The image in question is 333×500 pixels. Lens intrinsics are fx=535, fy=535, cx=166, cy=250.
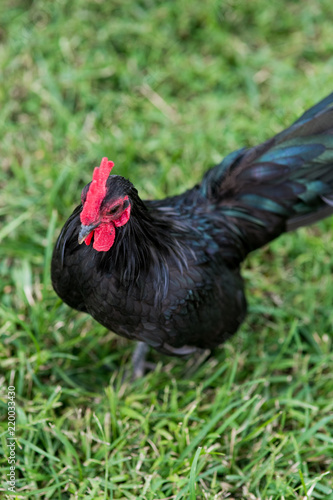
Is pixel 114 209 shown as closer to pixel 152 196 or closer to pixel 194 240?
pixel 194 240

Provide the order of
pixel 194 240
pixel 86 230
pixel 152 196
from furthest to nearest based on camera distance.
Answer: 1. pixel 152 196
2. pixel 194 240
3. pixel 86 230

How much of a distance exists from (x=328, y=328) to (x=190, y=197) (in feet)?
4.66

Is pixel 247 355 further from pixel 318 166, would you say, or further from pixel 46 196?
pixel 46 196

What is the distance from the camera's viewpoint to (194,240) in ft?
9.71

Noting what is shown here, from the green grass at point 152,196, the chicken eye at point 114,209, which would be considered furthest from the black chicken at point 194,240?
the green grass at point 152,196

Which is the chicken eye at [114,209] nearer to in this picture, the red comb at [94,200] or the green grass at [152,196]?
the red comb at [94,200]

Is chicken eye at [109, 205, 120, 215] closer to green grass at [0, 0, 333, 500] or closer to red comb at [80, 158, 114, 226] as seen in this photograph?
red comb at [80, 158, 114, 226]

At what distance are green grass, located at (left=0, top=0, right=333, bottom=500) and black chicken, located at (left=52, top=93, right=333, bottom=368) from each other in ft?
1.69

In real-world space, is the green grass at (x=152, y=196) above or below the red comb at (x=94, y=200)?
below

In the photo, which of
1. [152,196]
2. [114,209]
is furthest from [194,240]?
[152,196]

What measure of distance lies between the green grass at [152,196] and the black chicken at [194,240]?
51 centimetres

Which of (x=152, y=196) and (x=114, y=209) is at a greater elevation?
(x=114, y=209)

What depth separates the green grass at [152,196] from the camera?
9.86 feet

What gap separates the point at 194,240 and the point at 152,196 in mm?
1311
